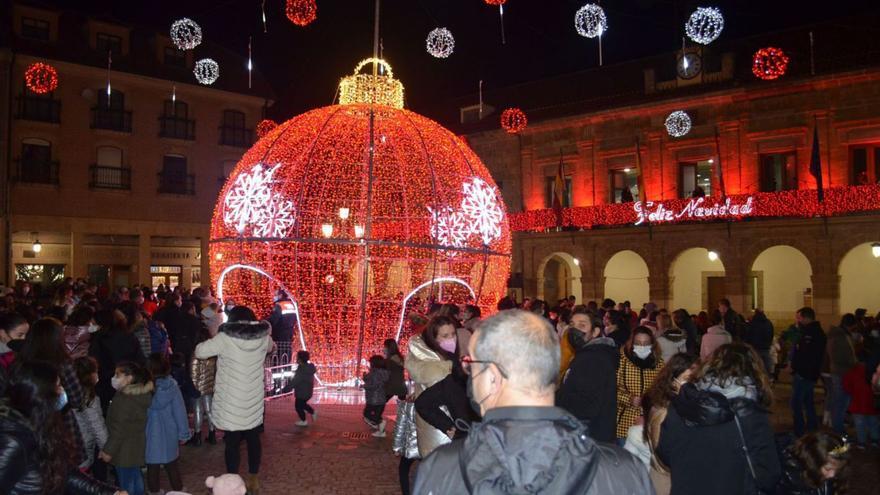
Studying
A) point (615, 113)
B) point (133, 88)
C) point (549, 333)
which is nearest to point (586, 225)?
point (615, 113)

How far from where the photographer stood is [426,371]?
543cm

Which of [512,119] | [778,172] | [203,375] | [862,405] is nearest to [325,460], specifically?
[203,375]

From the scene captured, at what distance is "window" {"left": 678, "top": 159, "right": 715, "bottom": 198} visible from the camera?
83.9 ft

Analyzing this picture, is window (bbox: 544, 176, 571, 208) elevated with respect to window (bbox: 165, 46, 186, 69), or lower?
lower

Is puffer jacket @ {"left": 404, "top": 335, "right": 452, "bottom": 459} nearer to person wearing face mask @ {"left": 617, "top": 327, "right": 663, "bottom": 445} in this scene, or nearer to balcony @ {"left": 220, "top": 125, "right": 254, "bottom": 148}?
person wearing face mask @ {"left": 617, "top": 327, "right": 663, "bottom": 445}

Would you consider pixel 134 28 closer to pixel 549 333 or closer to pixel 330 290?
pixel 330 290

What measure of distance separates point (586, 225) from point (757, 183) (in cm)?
592

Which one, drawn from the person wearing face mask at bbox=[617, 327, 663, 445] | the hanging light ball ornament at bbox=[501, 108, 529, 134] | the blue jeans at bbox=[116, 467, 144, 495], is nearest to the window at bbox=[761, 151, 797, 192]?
the hanging light ball ornament at bbox=[501, 108, 529, 134]

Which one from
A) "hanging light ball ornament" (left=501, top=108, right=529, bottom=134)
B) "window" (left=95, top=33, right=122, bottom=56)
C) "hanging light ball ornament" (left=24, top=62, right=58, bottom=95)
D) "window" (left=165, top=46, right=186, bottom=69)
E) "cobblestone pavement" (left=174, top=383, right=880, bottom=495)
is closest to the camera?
"cobblestone pavement" (left=174, top=383, right=880, bottom=495)

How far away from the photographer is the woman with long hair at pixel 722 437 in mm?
3756

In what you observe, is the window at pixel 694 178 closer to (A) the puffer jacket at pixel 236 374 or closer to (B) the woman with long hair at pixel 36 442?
(A) the puffer jacket at pixel 236 374

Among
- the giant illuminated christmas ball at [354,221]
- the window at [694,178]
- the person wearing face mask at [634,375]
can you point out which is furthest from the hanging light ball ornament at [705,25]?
the window at [694,178]

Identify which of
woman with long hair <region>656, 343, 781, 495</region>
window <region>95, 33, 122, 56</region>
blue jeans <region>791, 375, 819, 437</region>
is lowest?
blue jeans <region>791, 375, 819, 437</region>

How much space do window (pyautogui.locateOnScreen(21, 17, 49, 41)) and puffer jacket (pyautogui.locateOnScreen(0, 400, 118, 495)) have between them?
2887 centimetres
